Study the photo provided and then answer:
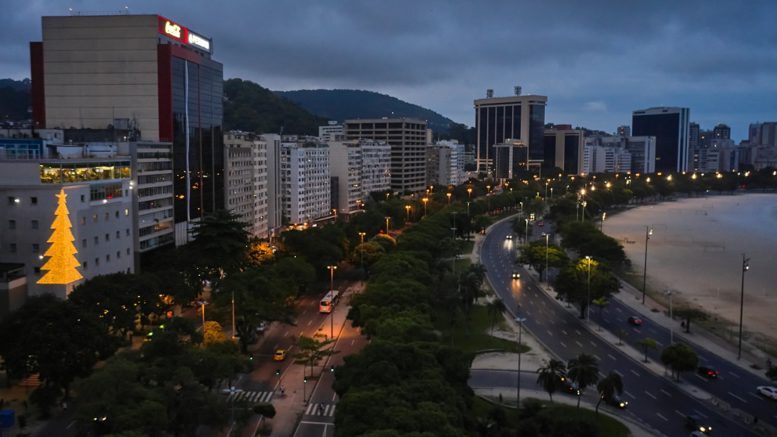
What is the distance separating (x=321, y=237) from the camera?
74.5m

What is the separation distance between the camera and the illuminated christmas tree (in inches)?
1858

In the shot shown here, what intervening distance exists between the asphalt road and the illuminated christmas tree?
3525 cm

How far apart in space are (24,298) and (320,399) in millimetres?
24684

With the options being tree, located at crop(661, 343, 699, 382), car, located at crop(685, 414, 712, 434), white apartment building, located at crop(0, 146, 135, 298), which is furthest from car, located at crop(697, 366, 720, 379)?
white apartment building, located at crop(0, 146, 135, 298)

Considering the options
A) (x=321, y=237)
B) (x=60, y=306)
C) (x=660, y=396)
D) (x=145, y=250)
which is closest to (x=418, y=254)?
(x=321, y=237)

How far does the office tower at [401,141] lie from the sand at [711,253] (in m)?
52.0

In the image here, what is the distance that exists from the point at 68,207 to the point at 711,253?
8540 cm

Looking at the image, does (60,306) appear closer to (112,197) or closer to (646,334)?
(112,197)

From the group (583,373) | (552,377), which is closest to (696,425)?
(583,373)

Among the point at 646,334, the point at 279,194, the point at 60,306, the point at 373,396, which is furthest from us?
the point at 279,194

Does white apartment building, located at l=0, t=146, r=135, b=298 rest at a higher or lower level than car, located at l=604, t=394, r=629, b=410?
higher

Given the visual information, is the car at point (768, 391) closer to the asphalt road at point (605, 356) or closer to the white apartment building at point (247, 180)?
the asphalt road at point (605, 356)

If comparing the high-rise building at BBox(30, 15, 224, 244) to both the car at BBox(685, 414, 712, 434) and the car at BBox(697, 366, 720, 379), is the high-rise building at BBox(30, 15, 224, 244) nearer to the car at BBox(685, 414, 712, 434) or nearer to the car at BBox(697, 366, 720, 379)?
the car at BBox(697, 366, 720, 379)

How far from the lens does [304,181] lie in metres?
118
